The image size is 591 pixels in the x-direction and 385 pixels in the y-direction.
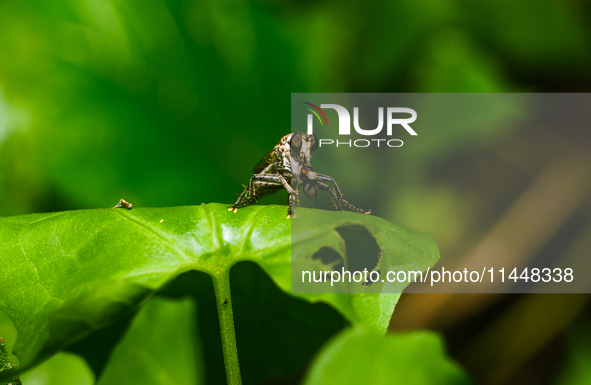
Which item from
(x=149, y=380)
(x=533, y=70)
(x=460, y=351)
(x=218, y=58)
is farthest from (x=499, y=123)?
(x=149, y=380)

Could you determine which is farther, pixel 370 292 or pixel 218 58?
pixel 218 58

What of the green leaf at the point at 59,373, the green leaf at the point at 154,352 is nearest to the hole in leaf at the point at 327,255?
the green leaf at the point at 154,352

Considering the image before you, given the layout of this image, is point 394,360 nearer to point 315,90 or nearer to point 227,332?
point 227,332

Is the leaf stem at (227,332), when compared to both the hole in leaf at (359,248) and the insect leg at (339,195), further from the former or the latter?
the insect leg at (339,195)

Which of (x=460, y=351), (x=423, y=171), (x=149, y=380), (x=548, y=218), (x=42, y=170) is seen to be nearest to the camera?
(x=149, y=380)

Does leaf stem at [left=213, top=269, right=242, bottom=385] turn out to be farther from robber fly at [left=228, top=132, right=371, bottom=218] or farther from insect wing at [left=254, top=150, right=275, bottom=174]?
insect wing at [left=254, top=150, right=275, bottom=174]

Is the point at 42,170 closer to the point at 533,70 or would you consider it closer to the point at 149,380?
the point at 149,380
